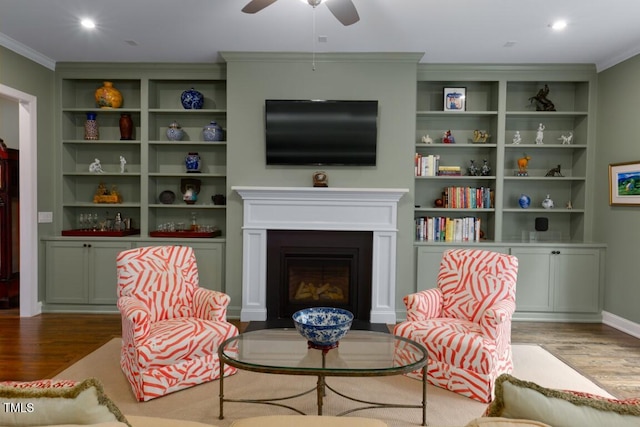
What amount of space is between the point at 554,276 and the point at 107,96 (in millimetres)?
5214

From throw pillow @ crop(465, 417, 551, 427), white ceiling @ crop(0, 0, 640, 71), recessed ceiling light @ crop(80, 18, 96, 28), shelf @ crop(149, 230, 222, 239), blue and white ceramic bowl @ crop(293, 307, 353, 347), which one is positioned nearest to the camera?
throw pillow @ crop(465, 417, 551, 427)

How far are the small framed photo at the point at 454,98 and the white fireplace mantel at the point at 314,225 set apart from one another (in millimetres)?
1319

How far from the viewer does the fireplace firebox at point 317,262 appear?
462 centimetres

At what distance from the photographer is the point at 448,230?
15.9 ft

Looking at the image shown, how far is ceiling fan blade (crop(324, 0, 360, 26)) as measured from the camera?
2721 mm

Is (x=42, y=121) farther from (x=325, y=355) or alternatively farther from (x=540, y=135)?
(x=540, y=135)

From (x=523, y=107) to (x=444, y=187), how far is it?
1294 millimetres

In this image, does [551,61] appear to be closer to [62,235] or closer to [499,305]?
[499,305]

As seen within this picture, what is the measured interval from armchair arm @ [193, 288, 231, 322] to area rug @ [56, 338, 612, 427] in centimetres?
44

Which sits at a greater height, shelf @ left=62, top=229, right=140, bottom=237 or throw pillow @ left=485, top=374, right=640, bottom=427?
shelf @ left=62, top=229, right=140, bottom=237

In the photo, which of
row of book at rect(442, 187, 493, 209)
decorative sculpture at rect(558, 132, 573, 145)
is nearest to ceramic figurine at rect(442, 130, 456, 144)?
row of book at rect(442, 187, 493, 209)

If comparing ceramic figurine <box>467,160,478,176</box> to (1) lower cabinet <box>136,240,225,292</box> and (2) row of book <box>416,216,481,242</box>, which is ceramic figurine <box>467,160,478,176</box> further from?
(1) lower cabinet <box>136,240,225,292</box>

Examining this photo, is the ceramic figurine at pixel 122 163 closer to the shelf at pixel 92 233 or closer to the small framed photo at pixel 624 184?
the shelf at pixel 92 233

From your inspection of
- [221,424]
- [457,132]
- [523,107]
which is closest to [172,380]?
[221,424]
